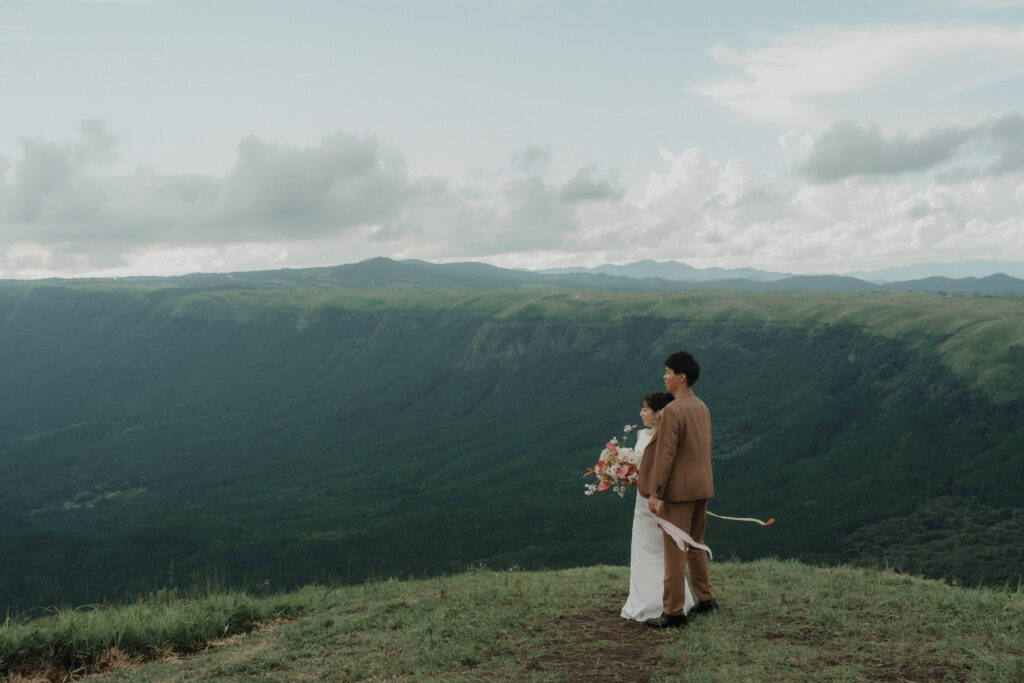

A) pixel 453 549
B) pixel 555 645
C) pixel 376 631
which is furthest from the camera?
pixel 453 549

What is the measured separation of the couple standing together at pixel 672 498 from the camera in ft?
28.2

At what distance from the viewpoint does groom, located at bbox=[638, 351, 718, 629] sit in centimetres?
859

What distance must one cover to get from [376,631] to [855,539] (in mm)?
69556

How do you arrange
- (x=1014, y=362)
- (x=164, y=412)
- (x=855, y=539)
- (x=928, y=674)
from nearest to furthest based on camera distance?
(x=928, y=674) → (x=855, y=539) → (x=1014, y=362) → (x=164, y=412)

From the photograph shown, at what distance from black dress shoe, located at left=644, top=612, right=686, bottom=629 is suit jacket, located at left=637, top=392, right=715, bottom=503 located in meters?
1.56

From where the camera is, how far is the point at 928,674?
269 inches

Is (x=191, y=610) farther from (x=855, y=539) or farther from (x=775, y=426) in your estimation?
(x=775, y=426)

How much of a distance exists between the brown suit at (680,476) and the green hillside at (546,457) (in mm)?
53971

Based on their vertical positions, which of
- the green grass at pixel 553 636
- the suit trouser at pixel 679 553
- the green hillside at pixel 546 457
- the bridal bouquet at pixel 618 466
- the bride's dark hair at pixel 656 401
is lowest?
the green hillside at pixel 546 457

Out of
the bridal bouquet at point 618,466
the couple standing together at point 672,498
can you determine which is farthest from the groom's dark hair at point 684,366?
the bridal bouquet at point 618,466

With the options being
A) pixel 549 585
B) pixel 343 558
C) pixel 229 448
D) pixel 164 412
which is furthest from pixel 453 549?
pixel 164 412

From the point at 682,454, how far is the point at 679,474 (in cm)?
26

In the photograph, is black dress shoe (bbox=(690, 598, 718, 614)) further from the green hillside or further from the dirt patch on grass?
the green hillside

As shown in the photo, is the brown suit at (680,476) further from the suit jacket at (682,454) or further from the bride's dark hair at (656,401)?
the bride's dark hair at (656,401)
